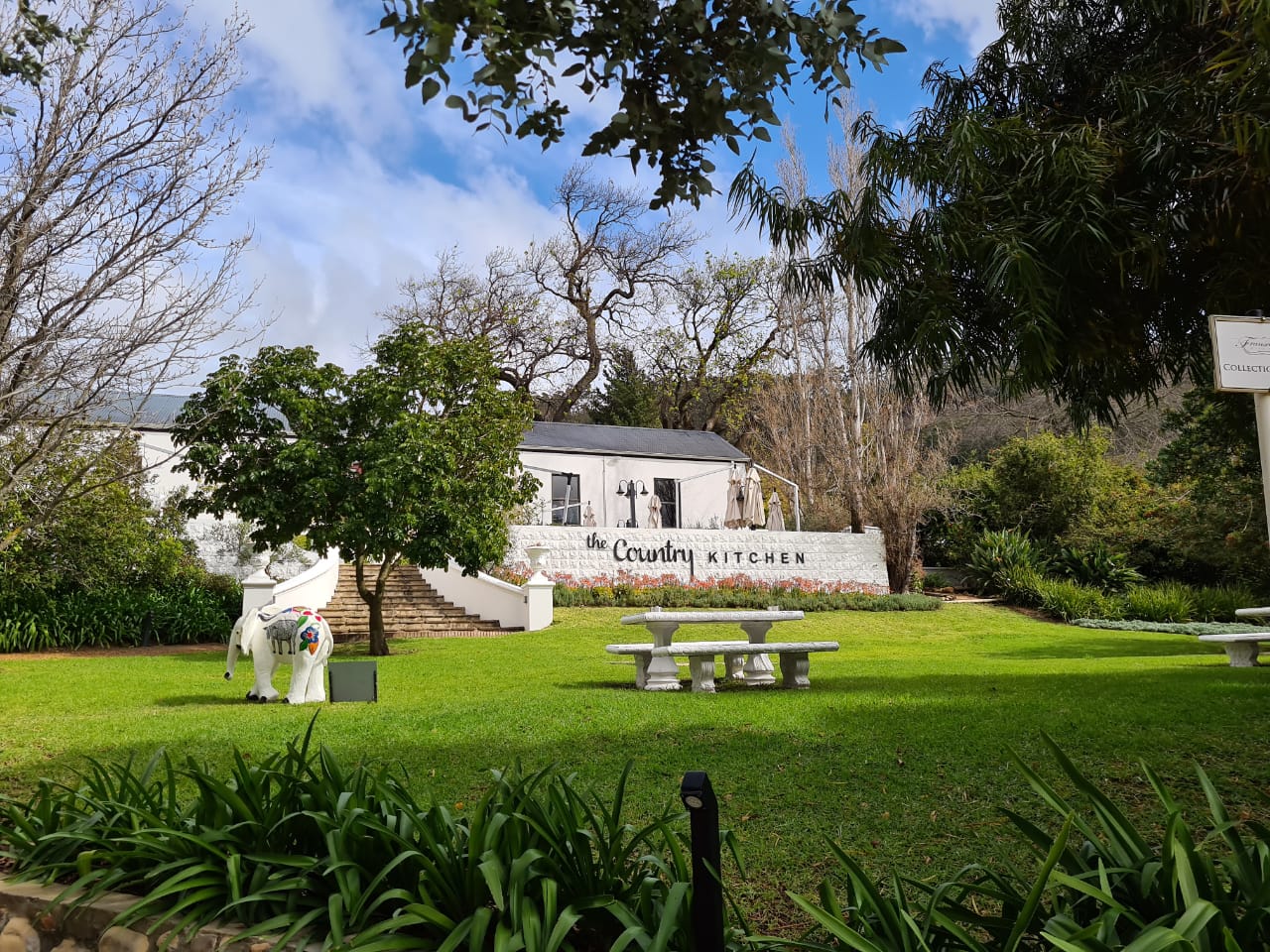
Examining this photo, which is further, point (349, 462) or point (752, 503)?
point (752, 503)

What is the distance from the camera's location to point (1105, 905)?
257cm

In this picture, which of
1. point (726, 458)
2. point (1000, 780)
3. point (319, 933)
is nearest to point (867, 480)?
point (726, 458)

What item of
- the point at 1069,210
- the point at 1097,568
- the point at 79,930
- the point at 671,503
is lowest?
the point at 79,930

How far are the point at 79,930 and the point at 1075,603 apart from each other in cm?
2206

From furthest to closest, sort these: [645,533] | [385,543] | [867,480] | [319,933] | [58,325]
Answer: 1. [867,480]
2. [645,533]
3. [385,543]
4. [58,325]
5. [319,933]

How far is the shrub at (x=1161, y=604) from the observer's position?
21125 millimetres

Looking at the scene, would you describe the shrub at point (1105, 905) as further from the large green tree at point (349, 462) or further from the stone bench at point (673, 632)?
the large green tree at point (349, 462)

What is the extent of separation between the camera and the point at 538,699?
340 inches

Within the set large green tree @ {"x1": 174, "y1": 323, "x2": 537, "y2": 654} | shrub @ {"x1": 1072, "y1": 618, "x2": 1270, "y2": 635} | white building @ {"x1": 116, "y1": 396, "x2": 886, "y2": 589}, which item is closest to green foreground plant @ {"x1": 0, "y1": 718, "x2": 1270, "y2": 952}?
large green tree @ {"x1": 174, "y1": 323, "x2": 537, "y2": 654}

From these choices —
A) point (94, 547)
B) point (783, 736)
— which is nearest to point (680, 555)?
point (94, 547)

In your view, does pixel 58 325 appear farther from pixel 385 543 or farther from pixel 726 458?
pixel 726 458

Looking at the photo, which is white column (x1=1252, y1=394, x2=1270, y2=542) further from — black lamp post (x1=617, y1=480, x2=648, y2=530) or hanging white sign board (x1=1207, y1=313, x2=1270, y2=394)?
black lamp post (x1=617, y1=480, x2=648, y2=530)

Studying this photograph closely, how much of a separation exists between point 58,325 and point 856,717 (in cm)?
590

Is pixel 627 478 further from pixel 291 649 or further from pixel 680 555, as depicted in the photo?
pixel 291 649
